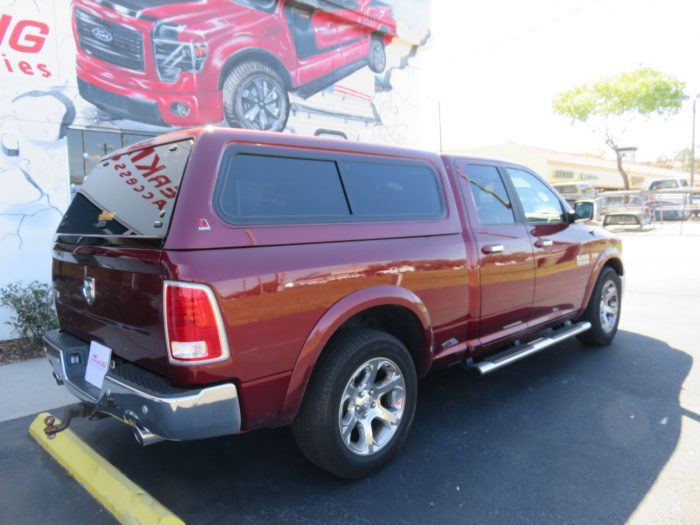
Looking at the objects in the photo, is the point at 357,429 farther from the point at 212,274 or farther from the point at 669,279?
the point at 669,279

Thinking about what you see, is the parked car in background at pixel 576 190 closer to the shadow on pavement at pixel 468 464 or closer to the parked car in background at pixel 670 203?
the parked car in background at pixel 670 203

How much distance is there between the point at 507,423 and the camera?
11.7 feet

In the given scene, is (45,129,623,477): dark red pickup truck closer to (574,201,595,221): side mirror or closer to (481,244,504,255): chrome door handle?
(481,244,504,255): chrome door handle

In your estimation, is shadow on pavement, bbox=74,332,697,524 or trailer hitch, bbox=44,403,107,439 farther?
trailer hitch, bbox=44,403,107,439

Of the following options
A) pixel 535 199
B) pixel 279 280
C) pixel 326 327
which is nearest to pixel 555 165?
pixel 535 199

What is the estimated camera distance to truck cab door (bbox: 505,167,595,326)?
4262 millimetres

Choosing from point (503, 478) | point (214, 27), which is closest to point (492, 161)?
point (503, 478)

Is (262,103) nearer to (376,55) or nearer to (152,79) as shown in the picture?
(152,79)

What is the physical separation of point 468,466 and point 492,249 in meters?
1.55

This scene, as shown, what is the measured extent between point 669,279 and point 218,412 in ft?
31.1

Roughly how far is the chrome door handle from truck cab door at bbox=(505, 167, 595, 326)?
52 cm

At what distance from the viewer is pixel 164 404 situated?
2.19 metres

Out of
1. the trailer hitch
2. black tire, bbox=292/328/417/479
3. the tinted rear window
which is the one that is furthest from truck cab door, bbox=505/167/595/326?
the trailer hitch

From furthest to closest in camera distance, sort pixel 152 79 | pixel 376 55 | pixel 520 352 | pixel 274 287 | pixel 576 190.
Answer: pixel 576 190, pixel 376 55, pixel 152 79, pixel 520 352, pixel 274 287
